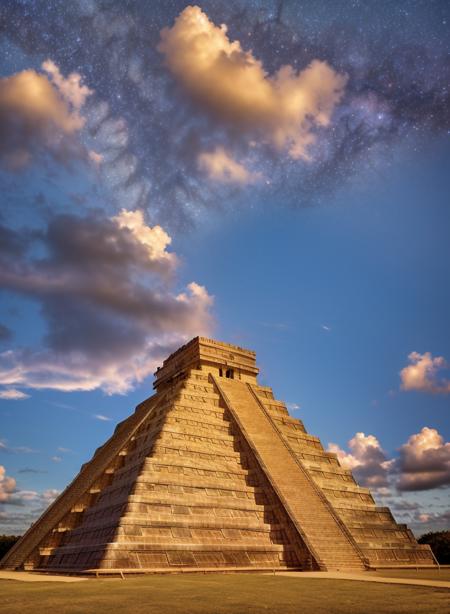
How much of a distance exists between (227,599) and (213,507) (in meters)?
12.1

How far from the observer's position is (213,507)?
2141cm

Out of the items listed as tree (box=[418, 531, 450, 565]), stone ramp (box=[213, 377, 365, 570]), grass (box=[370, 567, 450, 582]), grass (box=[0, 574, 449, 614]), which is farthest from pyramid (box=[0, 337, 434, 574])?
tree (box=[418, 531, 450, 565])

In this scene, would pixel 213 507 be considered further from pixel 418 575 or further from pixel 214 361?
pixel 214 361

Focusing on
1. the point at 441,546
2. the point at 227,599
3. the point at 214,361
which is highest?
the point at 214,361

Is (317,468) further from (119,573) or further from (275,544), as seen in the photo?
(119,573)

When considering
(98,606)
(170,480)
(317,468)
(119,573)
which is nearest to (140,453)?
(170,480)

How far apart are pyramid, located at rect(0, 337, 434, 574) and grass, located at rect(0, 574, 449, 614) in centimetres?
558

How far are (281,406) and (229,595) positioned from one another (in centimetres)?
2534

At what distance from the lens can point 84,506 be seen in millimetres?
24969

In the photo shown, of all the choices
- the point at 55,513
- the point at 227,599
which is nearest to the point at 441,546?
the point at 55,513

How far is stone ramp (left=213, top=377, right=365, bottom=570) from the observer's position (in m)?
21.0

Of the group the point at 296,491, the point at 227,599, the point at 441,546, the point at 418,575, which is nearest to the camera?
the point at 227,599

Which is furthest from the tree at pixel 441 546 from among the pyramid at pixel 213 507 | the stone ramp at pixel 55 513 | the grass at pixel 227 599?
the grass at pixel 227 599

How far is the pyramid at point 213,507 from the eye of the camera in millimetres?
18891
